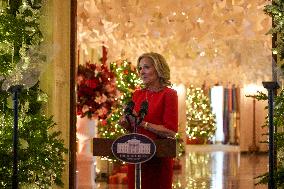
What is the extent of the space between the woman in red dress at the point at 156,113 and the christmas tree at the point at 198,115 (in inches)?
803

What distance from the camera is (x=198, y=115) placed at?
25078 mm


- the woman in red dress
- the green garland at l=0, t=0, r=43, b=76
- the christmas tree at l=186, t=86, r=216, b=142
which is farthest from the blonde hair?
the christmas tree at l=186, t=86, r=216, b=142

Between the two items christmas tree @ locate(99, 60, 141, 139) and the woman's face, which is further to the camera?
christmas tree @ locate(99, 60, 141, 139)

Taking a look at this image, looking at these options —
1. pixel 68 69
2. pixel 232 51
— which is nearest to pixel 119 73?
pixel 232 51

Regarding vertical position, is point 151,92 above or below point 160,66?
below

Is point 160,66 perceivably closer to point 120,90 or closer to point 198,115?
point 120,90

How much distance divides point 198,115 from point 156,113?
20.8 meters

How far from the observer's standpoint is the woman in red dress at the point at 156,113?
425cm

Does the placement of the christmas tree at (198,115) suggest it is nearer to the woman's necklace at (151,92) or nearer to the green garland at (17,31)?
the green garland at (17,31)

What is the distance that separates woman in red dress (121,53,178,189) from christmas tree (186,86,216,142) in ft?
66.9

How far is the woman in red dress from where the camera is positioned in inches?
167

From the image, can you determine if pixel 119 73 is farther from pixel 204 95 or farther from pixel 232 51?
pixel 204 95

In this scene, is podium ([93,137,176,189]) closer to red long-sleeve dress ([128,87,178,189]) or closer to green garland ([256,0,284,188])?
red long-sleeve dress ([128,87,178,189])

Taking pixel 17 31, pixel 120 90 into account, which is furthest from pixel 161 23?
pixel 17 31
